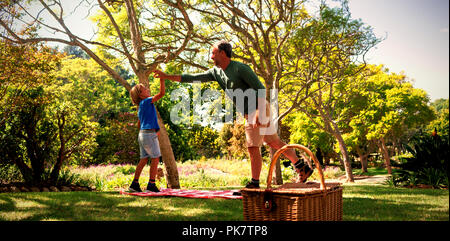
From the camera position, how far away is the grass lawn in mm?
3018

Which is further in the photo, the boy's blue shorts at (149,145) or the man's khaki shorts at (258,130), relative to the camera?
the boy's blue shorts at (149,145)

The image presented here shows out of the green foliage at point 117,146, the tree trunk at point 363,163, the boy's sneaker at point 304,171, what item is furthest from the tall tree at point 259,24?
the tree trunk at point 363,163

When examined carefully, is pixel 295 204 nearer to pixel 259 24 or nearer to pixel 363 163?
pixel 259 24

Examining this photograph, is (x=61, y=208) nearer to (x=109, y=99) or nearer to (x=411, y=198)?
(x=411, y=198)

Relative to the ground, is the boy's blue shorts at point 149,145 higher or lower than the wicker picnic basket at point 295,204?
higher

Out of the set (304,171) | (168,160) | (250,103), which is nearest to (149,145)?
(250,103)

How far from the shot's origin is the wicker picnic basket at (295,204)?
7.69 feet

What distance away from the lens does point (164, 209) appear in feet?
11.6

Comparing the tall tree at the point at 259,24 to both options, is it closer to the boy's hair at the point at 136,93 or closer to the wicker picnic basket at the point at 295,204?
the boy's hair at the point at 136,93

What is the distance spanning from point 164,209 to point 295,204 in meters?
1.72

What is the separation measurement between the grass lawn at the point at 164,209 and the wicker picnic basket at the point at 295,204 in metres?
0.44

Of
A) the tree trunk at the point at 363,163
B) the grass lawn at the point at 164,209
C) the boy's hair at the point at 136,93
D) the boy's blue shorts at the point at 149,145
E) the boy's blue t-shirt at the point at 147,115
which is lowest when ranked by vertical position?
the tree trunk at the point at 363,163
